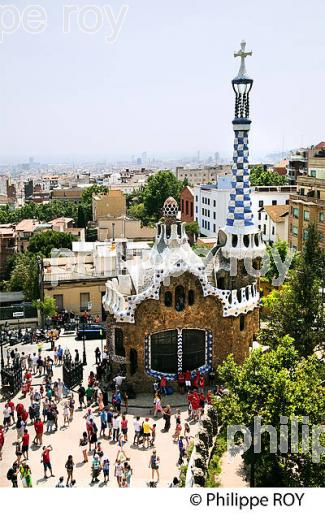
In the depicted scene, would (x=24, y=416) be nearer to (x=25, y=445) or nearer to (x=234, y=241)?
(x=25, y=445)

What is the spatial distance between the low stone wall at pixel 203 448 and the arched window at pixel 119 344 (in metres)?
5.54

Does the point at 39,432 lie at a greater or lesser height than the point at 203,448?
lesser

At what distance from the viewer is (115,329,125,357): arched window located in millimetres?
26469

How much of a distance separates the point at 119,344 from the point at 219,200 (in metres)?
44.9

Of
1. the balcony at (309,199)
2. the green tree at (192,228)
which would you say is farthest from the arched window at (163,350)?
the green tree at (192,228)

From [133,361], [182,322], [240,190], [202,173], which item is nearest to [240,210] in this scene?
[240,190]

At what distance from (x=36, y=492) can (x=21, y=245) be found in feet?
197

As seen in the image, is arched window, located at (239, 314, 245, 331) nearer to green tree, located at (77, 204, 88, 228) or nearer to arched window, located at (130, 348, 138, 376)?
arched window, located at (130, 348, 138, 376)

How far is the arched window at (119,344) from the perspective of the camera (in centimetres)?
2647

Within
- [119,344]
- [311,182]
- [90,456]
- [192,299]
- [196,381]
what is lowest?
[90,456]

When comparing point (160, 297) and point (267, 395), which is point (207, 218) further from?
point (267, 395)

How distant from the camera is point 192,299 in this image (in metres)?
26.0

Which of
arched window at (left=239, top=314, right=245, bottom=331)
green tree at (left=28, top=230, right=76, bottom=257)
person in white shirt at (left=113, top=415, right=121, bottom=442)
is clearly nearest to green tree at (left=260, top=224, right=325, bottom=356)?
arched window at (left=239, top=314, right=245, bottom=331)

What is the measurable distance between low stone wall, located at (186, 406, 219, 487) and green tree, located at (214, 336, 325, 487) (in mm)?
1376
